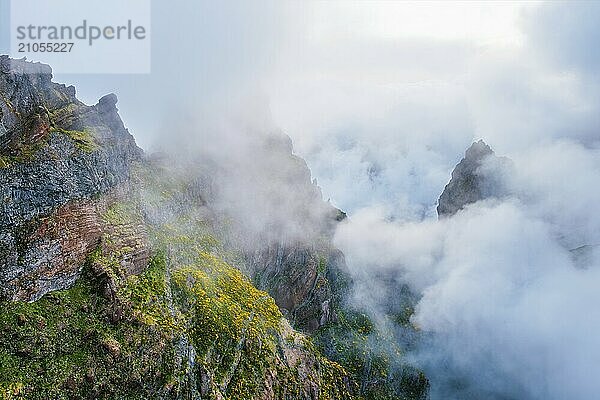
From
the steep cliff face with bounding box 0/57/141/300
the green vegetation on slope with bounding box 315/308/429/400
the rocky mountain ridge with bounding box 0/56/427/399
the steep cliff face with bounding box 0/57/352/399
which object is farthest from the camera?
the green vegetation on slope with bounding box 315/308/429/400

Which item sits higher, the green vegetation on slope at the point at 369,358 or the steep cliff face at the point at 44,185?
the steep cliff face at the point at 44,185

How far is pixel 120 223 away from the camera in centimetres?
6975

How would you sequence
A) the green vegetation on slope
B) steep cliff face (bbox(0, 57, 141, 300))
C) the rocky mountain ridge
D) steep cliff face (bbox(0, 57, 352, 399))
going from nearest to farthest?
steep cliff face (bbox(0, 57, 352, 399)), the rocky mountain ridge, steep cliff face (bbox(0, 57, 141, 300)), the green vegetation on slope

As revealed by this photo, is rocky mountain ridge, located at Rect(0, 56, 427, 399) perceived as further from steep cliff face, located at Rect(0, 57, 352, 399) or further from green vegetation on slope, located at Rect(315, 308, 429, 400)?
green vegetation on slope, located at Rect(315, 308, 429, 400)

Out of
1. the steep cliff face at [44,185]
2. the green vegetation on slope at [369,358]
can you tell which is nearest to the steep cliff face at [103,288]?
the steep cliff face at [44,185]

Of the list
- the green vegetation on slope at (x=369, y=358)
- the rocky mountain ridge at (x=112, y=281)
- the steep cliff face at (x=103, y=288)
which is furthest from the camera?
the green vegetation on slope at (x=369, y=358)

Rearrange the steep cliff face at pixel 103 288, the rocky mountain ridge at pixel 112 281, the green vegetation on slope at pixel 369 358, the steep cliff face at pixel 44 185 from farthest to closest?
the green vegetation on slope at pixel 369 358 < the steep cliff face at pixel 44 185 < the rocky mountain ridge at pixel 112 281 < the steep cliff face at pixel 103 288

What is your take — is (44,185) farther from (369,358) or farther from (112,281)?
(369,358)

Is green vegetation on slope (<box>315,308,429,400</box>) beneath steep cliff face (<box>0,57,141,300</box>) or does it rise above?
beneath

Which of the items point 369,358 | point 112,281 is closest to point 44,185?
point 112,281

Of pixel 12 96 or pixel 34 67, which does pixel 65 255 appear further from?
pixel 34 67

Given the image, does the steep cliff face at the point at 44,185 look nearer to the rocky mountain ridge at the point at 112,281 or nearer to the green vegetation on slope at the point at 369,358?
the rocky mountain ridge at the point at 112,281

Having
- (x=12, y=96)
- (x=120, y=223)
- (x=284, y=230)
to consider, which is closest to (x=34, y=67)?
(x=12, y=96)

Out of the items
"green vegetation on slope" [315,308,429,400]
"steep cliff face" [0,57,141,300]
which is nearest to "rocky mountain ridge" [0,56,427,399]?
"steep cliff face" [0,57,141,300]
